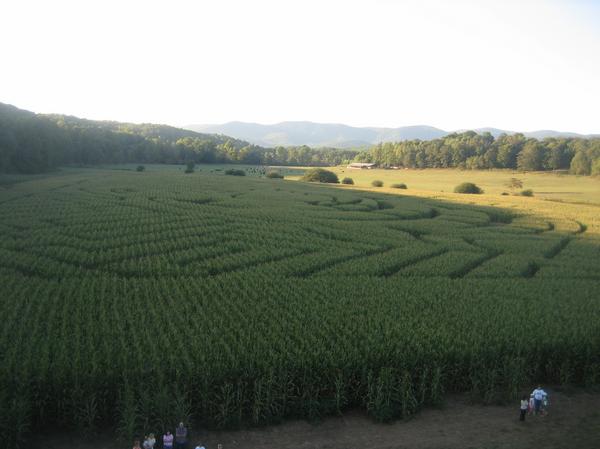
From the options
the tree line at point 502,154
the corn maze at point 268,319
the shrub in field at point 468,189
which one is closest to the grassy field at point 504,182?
the shrub in field at point 468,189

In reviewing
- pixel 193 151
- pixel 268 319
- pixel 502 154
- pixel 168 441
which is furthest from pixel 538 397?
pixel 193 151

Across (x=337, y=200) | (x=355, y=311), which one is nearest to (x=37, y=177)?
(x=337, y=200)

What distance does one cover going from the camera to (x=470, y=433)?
17.4 m

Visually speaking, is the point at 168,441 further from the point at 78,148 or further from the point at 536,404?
the point at 78,148

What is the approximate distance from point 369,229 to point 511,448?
31.8m

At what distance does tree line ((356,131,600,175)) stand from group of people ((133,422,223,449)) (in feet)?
427

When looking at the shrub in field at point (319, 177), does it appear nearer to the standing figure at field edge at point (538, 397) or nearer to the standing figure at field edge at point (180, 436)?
the standing figure at field edge at point (538, 397)

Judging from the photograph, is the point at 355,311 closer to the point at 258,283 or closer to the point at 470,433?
the point at 258,283

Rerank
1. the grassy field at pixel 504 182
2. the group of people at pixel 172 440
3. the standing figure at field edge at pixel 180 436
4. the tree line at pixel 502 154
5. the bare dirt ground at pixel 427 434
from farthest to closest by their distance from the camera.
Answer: the tree line at pixel 502 154, the grassy field at pixel 504 182, the bare dirt ground at pixel 427 434, the standing figure at field edge at pixel 180 436, the group of people at pixel 172 440

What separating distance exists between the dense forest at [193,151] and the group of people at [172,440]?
289 feet

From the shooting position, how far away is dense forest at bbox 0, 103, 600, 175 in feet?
314

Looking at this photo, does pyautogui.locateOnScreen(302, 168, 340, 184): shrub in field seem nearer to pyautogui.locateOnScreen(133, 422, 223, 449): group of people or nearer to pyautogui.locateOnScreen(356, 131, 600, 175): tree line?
pyautogui.locateOnScreen(356, 131, 600, 175): tree line

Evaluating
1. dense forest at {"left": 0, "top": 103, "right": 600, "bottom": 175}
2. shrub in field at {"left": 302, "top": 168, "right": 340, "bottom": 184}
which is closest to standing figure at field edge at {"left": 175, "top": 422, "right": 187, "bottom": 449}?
dense forest at {"left": 0, "top": 103, "right": 600, "bottom": 175}

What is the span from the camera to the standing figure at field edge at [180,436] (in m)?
15.5
